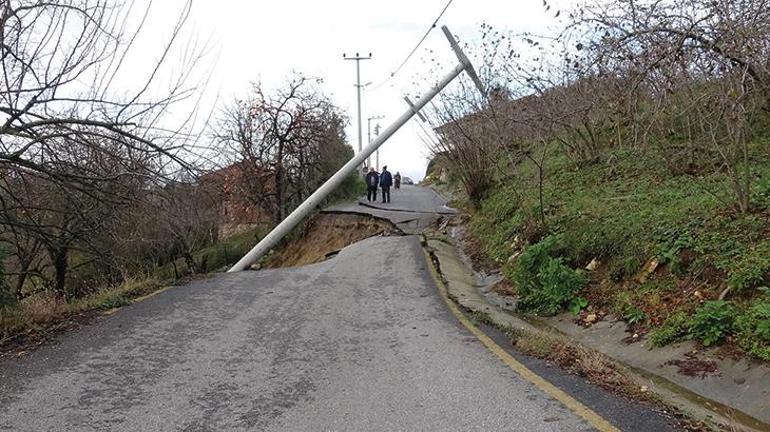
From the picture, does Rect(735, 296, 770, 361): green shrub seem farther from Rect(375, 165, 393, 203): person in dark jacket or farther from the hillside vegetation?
Result: Rect(375, 165, 393, 203): person in dark jacket

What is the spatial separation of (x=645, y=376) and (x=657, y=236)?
266 cm

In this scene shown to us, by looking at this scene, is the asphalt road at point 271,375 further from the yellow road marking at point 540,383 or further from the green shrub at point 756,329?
the green shrub at point 756,329

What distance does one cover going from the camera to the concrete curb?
12.7 ft

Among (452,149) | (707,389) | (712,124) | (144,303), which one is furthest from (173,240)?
(707,389)

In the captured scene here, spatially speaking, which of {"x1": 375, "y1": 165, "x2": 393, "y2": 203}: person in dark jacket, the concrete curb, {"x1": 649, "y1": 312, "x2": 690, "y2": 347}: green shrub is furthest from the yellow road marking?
{"x1": 375, "y1": 165, "x2": 393, "y2": 203}: person in dark jacket

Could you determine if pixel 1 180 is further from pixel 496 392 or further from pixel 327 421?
pixel 496 392

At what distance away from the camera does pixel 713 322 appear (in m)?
5.02

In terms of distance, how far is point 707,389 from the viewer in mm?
4395

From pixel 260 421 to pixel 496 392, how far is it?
1722mm

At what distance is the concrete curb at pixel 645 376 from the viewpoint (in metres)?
3.87

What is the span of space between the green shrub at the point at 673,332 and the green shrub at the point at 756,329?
50cm

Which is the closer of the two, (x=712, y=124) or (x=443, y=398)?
(x=443, y=398)

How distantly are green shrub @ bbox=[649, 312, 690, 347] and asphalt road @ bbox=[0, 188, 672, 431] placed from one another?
1.44 meters

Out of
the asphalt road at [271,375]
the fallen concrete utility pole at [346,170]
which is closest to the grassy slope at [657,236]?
the asphalt road at [271,375]
